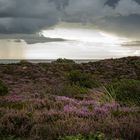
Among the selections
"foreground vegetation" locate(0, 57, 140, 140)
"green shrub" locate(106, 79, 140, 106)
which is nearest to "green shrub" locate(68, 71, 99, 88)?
"foreground vegetation" locate(0, 57, 140, 140)

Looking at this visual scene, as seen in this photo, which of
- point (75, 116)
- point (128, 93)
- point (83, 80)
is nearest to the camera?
point (75, 116)

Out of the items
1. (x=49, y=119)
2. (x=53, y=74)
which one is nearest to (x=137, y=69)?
(x=53, y=74)

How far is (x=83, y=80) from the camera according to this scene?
3078cm

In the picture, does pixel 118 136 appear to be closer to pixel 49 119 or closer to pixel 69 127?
pixel 69 127

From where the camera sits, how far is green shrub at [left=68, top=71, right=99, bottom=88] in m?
29.3

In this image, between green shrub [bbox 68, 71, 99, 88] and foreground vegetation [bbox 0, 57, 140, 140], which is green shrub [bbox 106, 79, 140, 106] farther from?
green shrub [bbox 68, 71, 99, 88]

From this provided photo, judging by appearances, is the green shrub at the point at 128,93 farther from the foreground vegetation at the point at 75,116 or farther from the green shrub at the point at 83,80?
the green shrub at the point at 83,80

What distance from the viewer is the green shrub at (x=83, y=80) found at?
29328mm

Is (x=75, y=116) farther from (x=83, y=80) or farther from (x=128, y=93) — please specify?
(x=83, y=80)

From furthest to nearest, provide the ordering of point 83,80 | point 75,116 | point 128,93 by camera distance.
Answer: point 83,80, point 128,93, point 75,116

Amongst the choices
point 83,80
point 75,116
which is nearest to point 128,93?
point 75,116

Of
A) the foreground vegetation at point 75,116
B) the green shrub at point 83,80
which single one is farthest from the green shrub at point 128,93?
the green shrub at point 83,80

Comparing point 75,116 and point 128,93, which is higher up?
point 128,93

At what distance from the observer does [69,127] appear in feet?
35.7
